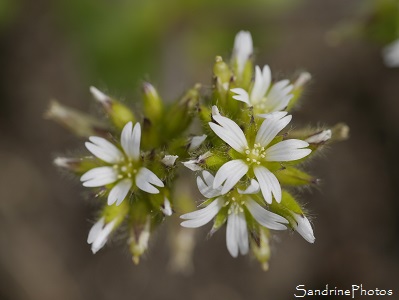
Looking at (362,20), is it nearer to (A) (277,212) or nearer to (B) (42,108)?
(A) (277,212)

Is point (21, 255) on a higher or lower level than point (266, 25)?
lower

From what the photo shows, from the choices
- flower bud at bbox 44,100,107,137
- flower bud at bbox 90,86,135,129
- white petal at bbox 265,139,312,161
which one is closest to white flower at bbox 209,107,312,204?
white petal at bbox 265,139,312,161

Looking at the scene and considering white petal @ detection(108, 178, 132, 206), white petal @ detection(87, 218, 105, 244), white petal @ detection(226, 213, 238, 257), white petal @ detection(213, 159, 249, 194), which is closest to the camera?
white petal @ detection(213, 159, 249, 194)

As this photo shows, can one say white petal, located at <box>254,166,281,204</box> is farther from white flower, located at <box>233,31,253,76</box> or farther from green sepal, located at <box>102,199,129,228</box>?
green sepal, located at <box>102,199,129,228</box>

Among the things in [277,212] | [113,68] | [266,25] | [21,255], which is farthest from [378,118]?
[21,255]

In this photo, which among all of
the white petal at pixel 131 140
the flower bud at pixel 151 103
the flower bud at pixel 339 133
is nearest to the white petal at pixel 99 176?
the white petal at pixel 131 140
